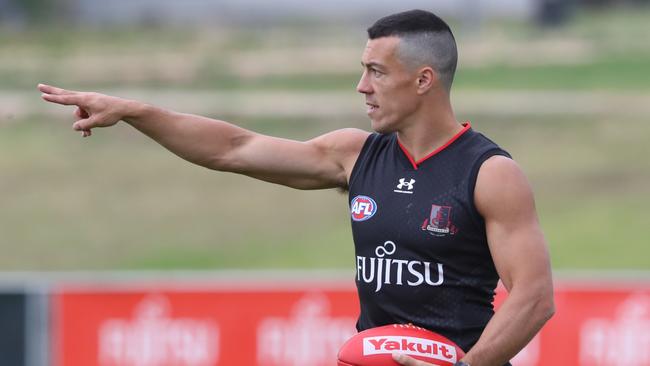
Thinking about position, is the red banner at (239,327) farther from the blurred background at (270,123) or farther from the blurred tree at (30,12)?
the blurred tree at (30,12)

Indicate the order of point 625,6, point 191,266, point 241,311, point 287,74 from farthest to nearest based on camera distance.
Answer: point 625,6 < point 287,74 < point 191,266 < point 241,311

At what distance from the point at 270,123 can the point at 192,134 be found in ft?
60.4

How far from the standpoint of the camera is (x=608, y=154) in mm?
23219

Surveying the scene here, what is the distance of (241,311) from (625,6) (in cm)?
2363

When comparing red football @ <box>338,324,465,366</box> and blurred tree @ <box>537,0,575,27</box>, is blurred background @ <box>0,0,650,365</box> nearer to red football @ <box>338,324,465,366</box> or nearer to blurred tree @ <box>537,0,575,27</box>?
blurred tree @ <box>537,0,575,27</box>

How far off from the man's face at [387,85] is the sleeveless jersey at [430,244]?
0.20 metres

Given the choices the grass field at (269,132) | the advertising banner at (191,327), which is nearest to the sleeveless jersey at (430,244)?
the advertising banner at (191,327)

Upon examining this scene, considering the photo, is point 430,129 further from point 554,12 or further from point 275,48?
point 554,12

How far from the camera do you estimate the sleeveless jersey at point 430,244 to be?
5.35m

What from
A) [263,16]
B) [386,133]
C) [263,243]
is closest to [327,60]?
[263,16]

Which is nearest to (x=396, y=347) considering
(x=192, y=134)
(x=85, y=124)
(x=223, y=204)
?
(x=192, y=134)

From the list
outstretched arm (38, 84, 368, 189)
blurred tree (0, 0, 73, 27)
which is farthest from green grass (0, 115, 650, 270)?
outstretched arm (38, 84, 368, 189)

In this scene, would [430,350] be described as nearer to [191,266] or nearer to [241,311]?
[241,311]

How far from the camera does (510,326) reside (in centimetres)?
517
